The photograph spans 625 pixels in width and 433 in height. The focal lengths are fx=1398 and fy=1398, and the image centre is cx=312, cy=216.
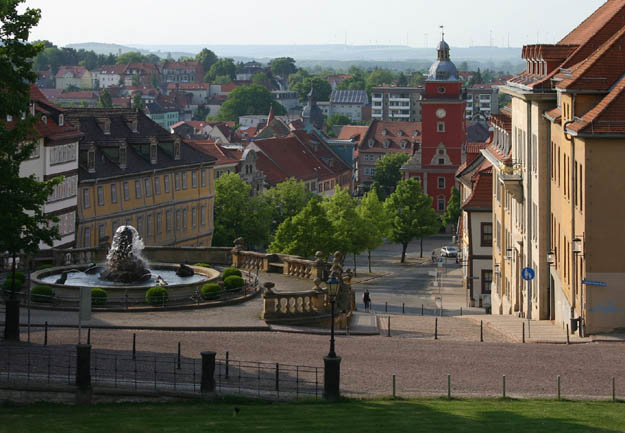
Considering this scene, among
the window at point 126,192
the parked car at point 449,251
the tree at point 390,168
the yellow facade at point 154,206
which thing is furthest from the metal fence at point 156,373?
the tree at point 390,168

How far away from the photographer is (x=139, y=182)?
94.0 meters

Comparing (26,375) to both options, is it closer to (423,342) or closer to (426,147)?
(423,342)

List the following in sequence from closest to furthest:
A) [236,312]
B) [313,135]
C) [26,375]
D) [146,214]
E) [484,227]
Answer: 1. [26,375]
2. [236,312]
3. [484,227]
4. [146,214]
5. [313,135]

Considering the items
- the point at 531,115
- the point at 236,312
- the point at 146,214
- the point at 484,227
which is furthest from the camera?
the point at 146,214

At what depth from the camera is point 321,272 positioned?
55750 mm

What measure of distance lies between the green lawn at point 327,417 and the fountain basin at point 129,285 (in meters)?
18.7

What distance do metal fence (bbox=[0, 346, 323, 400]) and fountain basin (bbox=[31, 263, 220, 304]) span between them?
11.4 meters

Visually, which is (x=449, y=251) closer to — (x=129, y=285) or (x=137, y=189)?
(x=137, y=189)

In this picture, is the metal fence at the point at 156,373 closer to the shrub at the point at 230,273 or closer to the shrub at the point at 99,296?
the shrub at the point at 99,296

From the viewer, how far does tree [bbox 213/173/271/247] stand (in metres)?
116

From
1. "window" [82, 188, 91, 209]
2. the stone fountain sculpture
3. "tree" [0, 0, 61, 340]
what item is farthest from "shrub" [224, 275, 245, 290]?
"window" [82, 188, 91, 209]

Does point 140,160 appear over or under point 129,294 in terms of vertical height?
over

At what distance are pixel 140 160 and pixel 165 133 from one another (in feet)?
19.2

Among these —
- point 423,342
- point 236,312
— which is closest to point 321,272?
point 236,312
